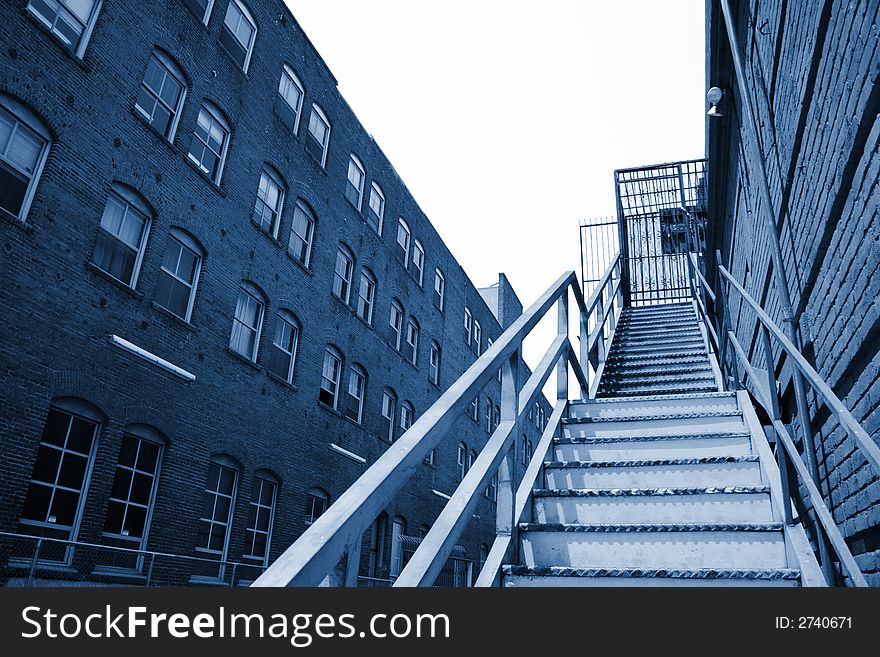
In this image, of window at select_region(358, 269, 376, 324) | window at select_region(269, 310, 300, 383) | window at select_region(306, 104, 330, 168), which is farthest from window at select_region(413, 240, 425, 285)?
window at select_region(269, 310, 300, 383)

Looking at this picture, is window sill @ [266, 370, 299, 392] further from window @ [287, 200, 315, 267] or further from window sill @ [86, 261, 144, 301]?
window sill @ [86, 261, 144, 301]

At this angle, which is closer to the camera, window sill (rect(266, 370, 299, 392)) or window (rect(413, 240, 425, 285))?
window sill (rect(266, 370, 299, 392))

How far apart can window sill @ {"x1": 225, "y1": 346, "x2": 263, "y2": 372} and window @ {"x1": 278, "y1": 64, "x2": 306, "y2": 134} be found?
20.5 ft

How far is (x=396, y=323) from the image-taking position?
21.7m

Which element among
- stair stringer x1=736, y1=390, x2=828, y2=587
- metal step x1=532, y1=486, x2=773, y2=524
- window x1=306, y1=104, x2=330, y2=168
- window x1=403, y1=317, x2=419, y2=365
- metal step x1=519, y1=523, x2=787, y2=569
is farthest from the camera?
window x1=403, y1=317, x2=419, y2=365

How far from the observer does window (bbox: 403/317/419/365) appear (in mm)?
22042

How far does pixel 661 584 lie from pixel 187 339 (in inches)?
427

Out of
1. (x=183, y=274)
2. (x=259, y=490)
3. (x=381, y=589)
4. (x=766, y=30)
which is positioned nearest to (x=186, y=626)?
(x=381, y=589)

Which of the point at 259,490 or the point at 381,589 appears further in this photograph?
the point at 259,490

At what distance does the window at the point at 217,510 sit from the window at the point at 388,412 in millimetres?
6886

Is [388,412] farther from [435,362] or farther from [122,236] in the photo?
[122,236]

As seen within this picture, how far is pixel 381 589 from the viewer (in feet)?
5.05

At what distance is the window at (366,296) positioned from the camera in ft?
63.2

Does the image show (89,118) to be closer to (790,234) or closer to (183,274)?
(183,274)
